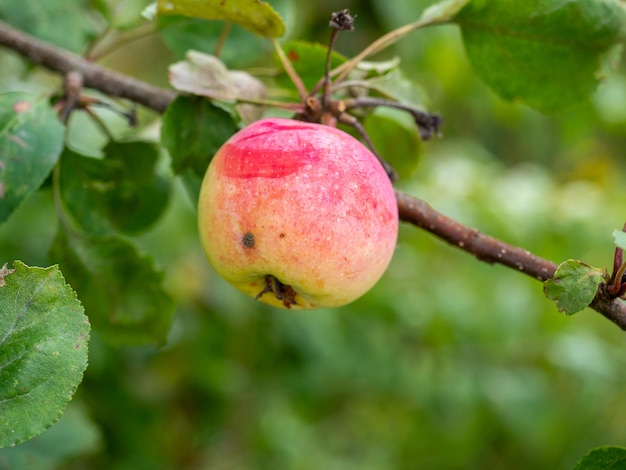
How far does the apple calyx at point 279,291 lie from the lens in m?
0.83

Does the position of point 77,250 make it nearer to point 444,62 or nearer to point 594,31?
point 594,31

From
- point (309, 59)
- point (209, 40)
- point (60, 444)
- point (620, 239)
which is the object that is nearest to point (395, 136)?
point (309, 59)

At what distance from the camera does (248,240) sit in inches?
30.5

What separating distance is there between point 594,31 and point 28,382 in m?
0.90

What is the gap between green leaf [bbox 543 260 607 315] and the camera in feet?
2.55

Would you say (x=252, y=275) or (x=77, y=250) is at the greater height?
(x=252, y=275)

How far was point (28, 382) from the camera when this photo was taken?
0.67 metres

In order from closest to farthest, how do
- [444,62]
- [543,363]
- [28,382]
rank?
[28,382] < [543,363] < [444,62]

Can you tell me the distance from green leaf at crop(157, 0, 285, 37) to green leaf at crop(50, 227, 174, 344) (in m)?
0.36

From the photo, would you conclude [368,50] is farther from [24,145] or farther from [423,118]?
[24,145]

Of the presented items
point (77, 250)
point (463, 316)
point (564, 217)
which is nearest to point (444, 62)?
point (564, 217)

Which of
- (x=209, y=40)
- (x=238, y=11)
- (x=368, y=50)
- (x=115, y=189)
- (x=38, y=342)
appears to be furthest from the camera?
(x=209, y=40)

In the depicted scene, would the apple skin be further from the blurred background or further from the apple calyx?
the blurred background

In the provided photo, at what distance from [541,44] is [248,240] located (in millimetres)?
598
